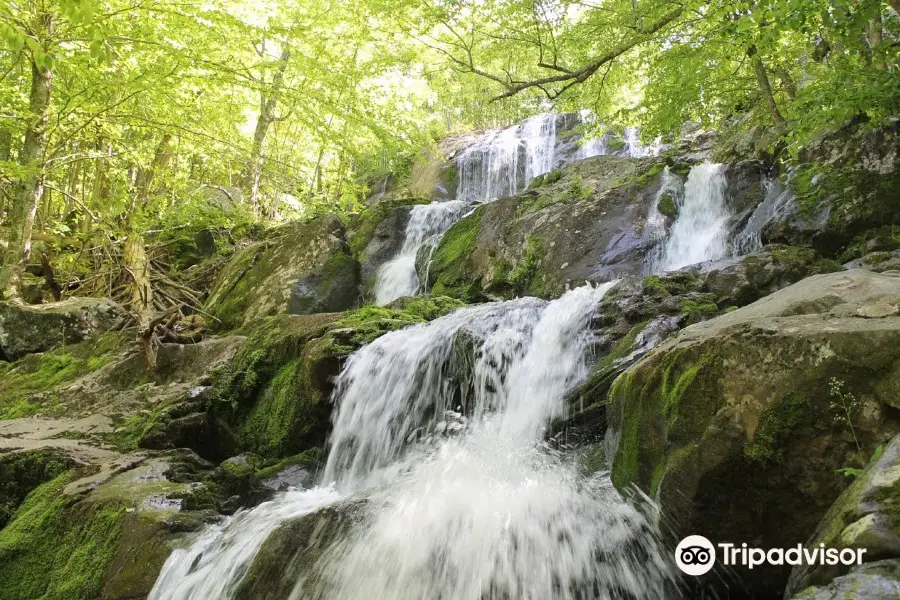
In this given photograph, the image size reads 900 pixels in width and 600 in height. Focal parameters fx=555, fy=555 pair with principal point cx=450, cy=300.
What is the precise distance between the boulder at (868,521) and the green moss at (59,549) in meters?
4.31

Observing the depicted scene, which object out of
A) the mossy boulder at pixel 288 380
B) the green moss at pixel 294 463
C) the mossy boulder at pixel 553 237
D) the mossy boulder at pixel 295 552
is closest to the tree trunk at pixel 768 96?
the mossy boulder at pixel 553 237

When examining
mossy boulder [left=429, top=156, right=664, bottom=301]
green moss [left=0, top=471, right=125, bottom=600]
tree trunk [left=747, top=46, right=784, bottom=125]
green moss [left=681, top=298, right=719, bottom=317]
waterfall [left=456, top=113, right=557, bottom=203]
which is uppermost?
waterfall [left=456, top=113, right=557, bottom=203]

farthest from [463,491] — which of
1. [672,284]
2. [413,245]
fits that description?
[413,245]

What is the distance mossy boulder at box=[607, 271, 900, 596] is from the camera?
7.61 feet

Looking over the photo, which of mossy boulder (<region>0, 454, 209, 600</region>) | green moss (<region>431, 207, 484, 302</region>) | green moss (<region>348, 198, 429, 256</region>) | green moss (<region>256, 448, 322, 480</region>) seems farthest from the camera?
green moss (<region>348, 198, 429, 256</region>)

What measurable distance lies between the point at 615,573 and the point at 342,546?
1.63m

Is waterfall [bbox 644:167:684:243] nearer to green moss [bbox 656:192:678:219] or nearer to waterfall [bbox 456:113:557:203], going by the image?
green moss [bbox 656:192:678:219]

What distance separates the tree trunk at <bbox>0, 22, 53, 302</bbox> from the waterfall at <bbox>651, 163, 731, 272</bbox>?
8.57m

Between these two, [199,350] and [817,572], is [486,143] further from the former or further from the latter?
[817,572]

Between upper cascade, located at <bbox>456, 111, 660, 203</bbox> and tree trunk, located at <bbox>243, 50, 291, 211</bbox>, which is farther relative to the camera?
upper cascade, located at <bbox>456, 111, 660, 203</bbox>

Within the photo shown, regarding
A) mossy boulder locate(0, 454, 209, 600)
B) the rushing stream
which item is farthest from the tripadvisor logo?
mossy boulder locate(0, 454, 209, 600)

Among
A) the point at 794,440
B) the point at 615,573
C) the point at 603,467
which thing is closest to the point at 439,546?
the point at 615,573

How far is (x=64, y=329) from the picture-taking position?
34.3 ft

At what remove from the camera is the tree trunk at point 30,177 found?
7.22 m
